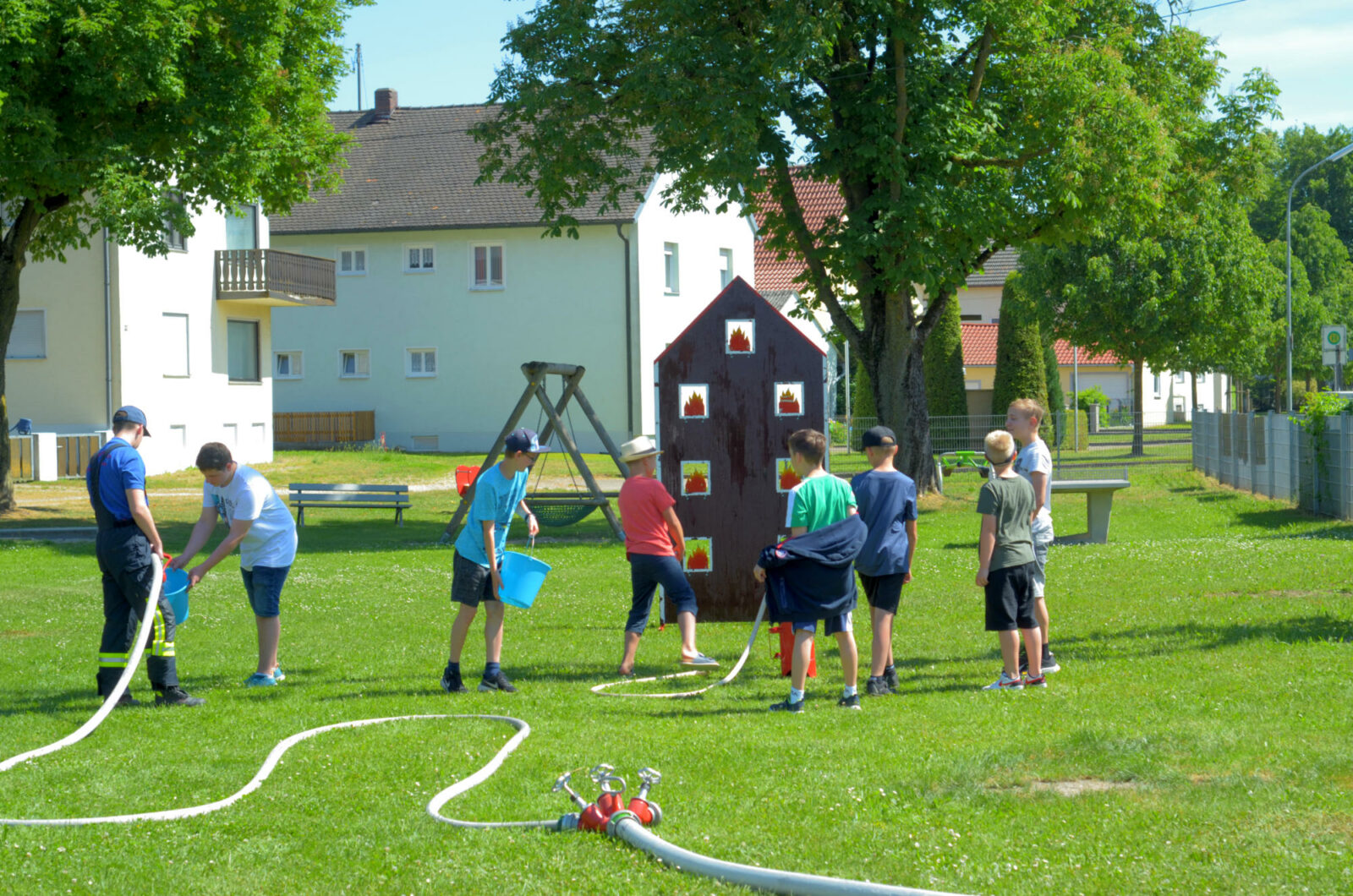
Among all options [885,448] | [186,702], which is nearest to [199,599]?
[186,702]

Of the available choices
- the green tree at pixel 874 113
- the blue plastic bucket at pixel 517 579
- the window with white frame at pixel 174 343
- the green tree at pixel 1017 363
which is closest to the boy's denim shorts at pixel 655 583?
the blue plastic bucket at pixel 517 579

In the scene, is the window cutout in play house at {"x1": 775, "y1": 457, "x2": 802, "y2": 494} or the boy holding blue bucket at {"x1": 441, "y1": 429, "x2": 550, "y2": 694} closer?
the boy holding blue bucket at {"x1": 441, "y1": 429, "x2": 550, "y2": 694}

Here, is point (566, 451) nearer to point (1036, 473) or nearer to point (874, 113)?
point (874, 113)

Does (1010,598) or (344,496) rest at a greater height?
(1010,598)

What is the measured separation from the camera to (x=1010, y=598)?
862cm

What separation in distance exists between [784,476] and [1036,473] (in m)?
3.50

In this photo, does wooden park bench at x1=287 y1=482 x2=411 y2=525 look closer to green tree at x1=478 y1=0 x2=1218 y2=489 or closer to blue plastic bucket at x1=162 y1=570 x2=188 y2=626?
green tree at x1=478 y1=0 x2=1218 y2=489

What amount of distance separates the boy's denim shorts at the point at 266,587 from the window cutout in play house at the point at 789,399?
479 centimetres

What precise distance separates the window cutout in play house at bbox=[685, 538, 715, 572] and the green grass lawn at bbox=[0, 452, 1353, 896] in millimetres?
745

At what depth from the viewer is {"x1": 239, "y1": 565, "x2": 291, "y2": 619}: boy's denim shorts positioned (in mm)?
9195

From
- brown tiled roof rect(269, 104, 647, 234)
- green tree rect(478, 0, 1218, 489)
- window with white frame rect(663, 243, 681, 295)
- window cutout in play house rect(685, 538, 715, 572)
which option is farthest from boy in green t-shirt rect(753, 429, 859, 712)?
window with white frame rect(663, 243, 681, 295)

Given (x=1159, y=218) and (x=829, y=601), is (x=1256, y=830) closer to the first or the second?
(x=829, y=601)

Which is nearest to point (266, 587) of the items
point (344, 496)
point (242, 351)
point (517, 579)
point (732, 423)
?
point (517, 579)

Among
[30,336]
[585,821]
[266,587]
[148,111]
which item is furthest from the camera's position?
[30,336]
